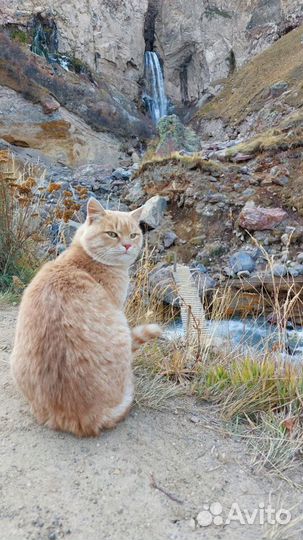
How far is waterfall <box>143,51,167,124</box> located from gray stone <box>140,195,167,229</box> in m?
18.8

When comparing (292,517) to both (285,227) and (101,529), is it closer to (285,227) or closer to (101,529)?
(101,529)

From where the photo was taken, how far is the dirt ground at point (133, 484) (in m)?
1.39

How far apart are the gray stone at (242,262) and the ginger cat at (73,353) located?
4426mm

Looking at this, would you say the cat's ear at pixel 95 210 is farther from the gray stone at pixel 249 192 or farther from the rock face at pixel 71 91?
the rock face at pixel 71 91

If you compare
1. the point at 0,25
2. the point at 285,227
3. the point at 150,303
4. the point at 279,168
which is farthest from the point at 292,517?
the point at 0,25

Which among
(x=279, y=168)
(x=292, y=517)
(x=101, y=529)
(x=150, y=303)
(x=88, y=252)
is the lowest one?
(x=292, y=517)

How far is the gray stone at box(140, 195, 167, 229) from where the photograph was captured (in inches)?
300

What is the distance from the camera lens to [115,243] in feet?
6.75

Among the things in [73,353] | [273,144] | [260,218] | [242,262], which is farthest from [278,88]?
[73,353]

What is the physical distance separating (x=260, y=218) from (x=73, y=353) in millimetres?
5894

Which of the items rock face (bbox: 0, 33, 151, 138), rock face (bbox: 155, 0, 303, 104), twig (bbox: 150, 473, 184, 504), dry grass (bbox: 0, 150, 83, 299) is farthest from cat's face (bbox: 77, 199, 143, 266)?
rock face (bbox: 155, 0, 303, 104)

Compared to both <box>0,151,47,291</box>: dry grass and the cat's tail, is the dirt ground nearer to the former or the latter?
the cat's tail

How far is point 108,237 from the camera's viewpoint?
2.04 m

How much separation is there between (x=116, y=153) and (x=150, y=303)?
638 inches
